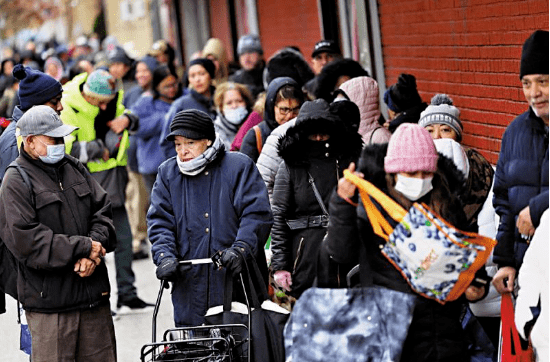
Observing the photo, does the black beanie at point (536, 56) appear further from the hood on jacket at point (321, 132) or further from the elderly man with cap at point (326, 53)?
the elderly man with cap at point (326, 53)

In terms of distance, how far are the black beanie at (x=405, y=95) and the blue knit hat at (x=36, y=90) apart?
2646 mm

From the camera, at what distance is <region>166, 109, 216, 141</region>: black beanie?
6.70 m

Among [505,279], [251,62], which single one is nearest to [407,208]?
[505,279]

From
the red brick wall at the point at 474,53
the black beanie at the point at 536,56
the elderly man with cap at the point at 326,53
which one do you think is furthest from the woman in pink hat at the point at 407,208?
the elderly man with cap at the point at 326,53

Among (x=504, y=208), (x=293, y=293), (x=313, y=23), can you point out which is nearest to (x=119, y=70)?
(x=313, y=23)

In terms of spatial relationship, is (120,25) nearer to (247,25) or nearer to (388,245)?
(247,25)

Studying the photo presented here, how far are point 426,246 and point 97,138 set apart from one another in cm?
477

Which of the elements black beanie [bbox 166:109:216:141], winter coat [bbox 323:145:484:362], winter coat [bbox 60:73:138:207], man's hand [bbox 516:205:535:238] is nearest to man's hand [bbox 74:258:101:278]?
black beanie [bbox 166:109:216:141]

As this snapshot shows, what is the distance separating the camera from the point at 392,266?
5539 mm

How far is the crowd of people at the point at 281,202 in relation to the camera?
5.49 metres

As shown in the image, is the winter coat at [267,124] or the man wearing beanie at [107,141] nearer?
the winter coat at [267,124]

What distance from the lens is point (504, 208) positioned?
5.76 metres

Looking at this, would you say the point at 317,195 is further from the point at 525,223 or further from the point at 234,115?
the point at 234,115

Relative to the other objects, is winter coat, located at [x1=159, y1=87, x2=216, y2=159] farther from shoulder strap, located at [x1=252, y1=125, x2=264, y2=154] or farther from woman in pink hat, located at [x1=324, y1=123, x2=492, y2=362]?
woman in pink hat, located at [x1=324, y1=123, x2=492, y2=362]
